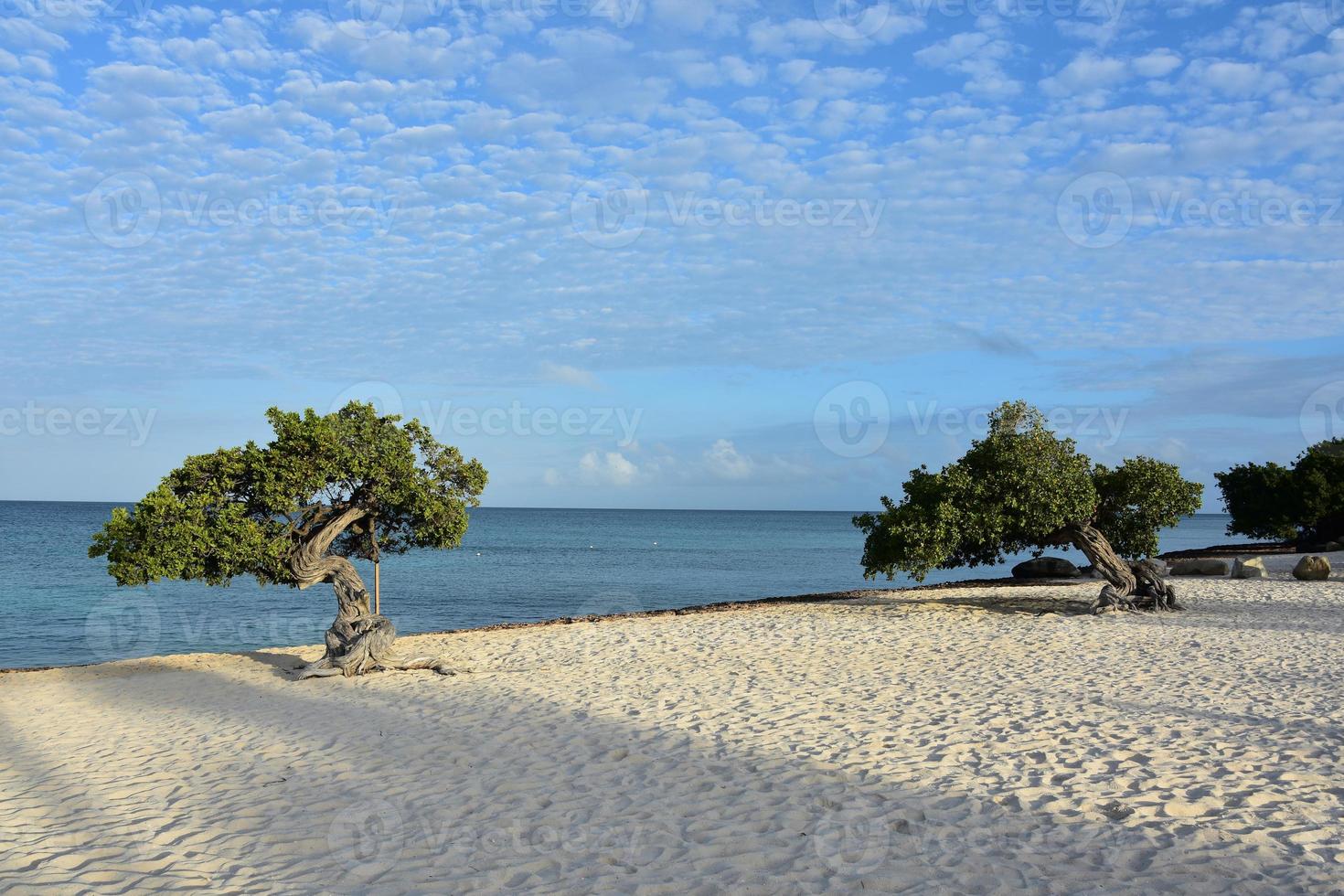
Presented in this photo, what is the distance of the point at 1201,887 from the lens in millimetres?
6008

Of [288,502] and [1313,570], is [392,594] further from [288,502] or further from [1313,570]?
[1313,570]

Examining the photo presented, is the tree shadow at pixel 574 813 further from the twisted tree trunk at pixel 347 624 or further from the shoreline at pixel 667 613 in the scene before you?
the shoreline at pixel 667 613

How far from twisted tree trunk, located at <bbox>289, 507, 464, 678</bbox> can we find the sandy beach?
1.60 feet

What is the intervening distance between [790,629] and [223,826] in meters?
13.9

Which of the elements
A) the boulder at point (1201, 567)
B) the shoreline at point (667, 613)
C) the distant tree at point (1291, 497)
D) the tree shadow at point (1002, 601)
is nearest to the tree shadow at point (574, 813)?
the shoreline at point (667, 613)

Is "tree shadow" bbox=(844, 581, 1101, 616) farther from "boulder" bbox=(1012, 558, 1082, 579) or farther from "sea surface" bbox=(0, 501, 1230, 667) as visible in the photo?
"sea surface" bbox=(0, 501, 1230, 667)

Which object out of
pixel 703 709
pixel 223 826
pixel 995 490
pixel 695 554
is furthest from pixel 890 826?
pixel 695 554

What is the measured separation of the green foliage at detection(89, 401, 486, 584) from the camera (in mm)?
16078

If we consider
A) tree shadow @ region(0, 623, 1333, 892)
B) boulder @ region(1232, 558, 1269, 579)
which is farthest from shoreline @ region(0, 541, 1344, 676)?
tree shadow @ region(0, 623, 1333, 892)

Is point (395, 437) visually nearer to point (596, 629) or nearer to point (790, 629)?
point (596, 629)

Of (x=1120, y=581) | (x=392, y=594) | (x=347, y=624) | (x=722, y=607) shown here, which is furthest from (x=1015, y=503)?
(x=392, y=594)

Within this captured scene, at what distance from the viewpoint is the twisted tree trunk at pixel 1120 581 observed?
847 inches

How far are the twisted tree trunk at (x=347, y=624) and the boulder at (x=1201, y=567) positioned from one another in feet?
87.0

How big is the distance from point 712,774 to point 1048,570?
1123 inches
